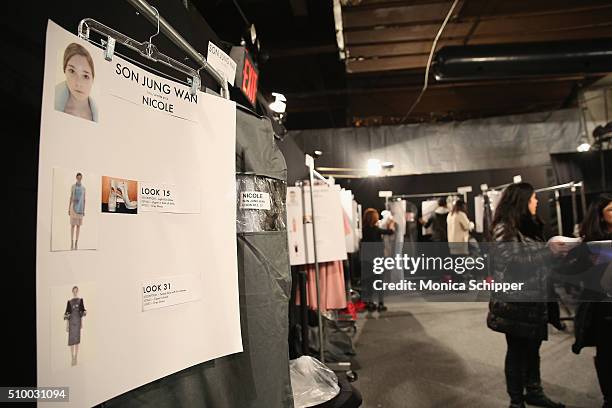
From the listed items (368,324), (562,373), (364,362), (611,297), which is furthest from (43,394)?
(368,324)

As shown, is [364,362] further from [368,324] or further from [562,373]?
[562,373]

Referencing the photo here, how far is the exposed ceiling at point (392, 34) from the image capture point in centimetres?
285

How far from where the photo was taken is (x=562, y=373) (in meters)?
2.47

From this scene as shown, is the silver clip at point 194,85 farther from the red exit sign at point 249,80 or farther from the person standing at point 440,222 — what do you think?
the person standing at point 440,222

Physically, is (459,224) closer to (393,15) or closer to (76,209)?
(393,15)

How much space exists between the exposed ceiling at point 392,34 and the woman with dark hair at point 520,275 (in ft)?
6.15

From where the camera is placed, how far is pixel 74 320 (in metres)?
0.52

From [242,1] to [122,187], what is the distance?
2.70 m

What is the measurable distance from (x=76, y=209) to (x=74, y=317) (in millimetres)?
168

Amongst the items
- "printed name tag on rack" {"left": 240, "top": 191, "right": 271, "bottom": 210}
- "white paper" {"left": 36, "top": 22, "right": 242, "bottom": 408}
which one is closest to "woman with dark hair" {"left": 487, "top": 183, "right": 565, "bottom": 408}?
"printed name tag on rack" {"left": 240, "top": 191, "right": 271, "bottom": 210}

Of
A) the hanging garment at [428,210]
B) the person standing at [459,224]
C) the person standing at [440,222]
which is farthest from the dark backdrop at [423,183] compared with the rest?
the person standing at [459,224]

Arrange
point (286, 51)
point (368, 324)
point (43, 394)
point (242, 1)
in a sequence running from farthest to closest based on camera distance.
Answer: point (368, 324), point (286, 51), point (242, 1), point (43, 394)

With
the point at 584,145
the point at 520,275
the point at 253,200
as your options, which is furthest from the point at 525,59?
the point at 253,200

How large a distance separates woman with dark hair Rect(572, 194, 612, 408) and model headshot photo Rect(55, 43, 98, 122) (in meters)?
2.33
